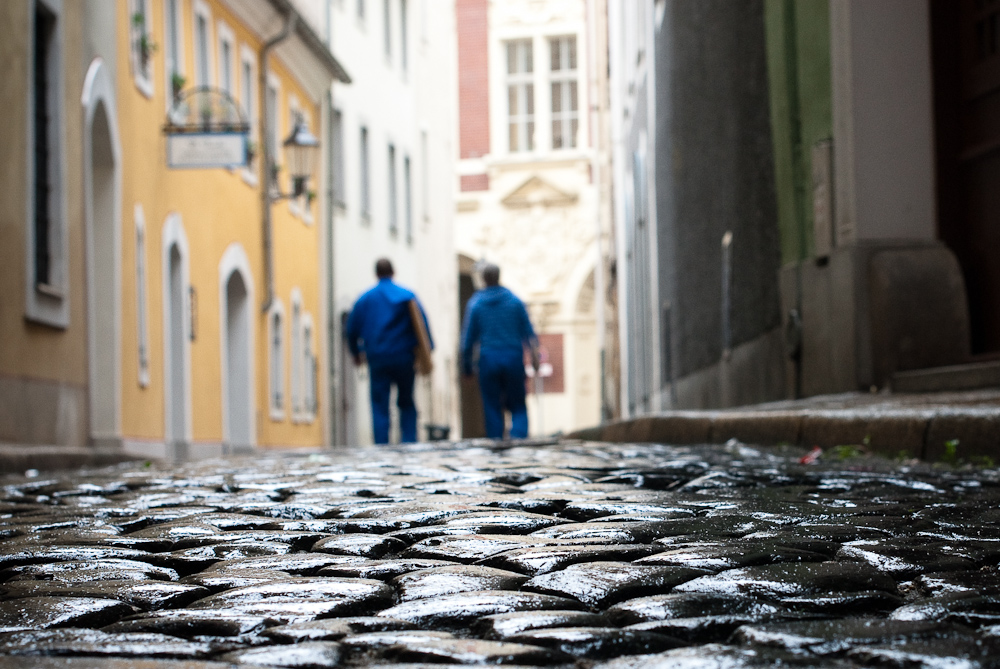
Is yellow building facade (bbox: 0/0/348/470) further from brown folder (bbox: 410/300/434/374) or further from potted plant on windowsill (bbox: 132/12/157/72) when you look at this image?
brown folder (bbox: 410/300/434/374)

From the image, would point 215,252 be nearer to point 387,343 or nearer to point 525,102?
point 387,343

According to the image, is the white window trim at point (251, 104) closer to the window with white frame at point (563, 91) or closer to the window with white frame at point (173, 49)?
the window with white frame at point (173, 49)

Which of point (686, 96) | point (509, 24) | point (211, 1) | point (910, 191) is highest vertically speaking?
point (509, 24)

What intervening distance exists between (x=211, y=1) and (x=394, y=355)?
7.59 meters

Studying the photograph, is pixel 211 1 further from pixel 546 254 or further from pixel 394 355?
pixel 546 254

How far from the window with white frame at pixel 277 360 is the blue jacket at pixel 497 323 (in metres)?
8.12

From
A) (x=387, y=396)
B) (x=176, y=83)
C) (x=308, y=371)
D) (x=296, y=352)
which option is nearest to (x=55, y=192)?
(x=387, y=396)

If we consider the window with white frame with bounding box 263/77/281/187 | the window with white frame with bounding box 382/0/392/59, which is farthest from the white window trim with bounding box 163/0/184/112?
the window with white frame with bounding box 382/0/392/59

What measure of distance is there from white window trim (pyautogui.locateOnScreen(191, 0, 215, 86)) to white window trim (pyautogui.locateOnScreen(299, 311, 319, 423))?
19.8ft

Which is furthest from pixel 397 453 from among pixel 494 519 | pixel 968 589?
pixel 968 589

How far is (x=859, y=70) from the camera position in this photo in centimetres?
868

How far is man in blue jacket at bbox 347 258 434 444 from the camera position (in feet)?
43.1

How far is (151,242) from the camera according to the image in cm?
1572

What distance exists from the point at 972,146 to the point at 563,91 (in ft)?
123
